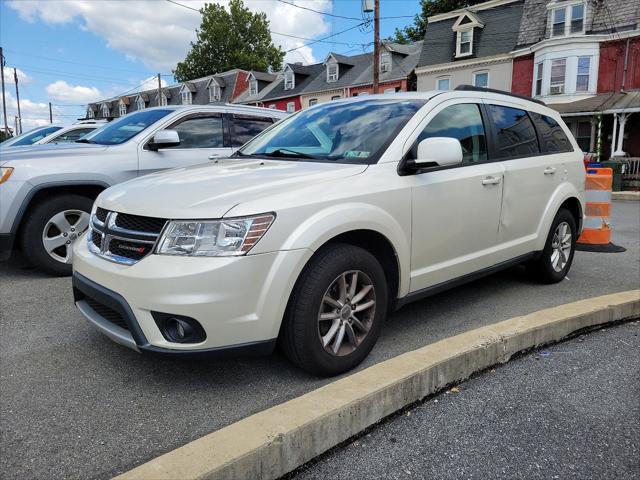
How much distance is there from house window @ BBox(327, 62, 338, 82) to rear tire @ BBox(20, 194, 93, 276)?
113ft

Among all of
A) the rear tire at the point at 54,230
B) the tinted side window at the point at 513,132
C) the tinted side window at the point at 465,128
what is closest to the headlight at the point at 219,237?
the tinted side window at the point at 465,128

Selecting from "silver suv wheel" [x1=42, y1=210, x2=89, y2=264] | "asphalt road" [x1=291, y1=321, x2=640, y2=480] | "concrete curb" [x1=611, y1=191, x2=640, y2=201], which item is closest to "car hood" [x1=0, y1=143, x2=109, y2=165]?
"silver suv wheel" [x1=42, y1=210, x2=89, y2=264]

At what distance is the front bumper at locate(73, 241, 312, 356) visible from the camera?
2434mm

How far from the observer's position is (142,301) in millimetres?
2514

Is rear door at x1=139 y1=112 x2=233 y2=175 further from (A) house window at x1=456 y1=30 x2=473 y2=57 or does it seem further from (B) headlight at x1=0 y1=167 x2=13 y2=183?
(A) house window at x1=456 y1=30 x2=473 y2=57

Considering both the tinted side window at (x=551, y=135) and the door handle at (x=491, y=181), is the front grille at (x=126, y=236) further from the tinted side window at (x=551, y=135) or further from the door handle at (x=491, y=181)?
the tinted side window at (x=551, y=135)

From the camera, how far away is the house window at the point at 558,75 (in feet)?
80.1

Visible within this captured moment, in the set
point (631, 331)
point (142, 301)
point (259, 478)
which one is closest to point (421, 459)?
point (259, 478)

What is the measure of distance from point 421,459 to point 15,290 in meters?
4.09

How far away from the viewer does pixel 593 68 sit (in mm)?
24031

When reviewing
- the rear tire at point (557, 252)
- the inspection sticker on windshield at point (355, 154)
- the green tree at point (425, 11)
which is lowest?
the rear tire at point (557, 252)

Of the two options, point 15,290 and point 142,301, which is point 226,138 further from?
point 142,301

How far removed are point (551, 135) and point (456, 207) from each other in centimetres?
194

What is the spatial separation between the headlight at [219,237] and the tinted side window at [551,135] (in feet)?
10.6
